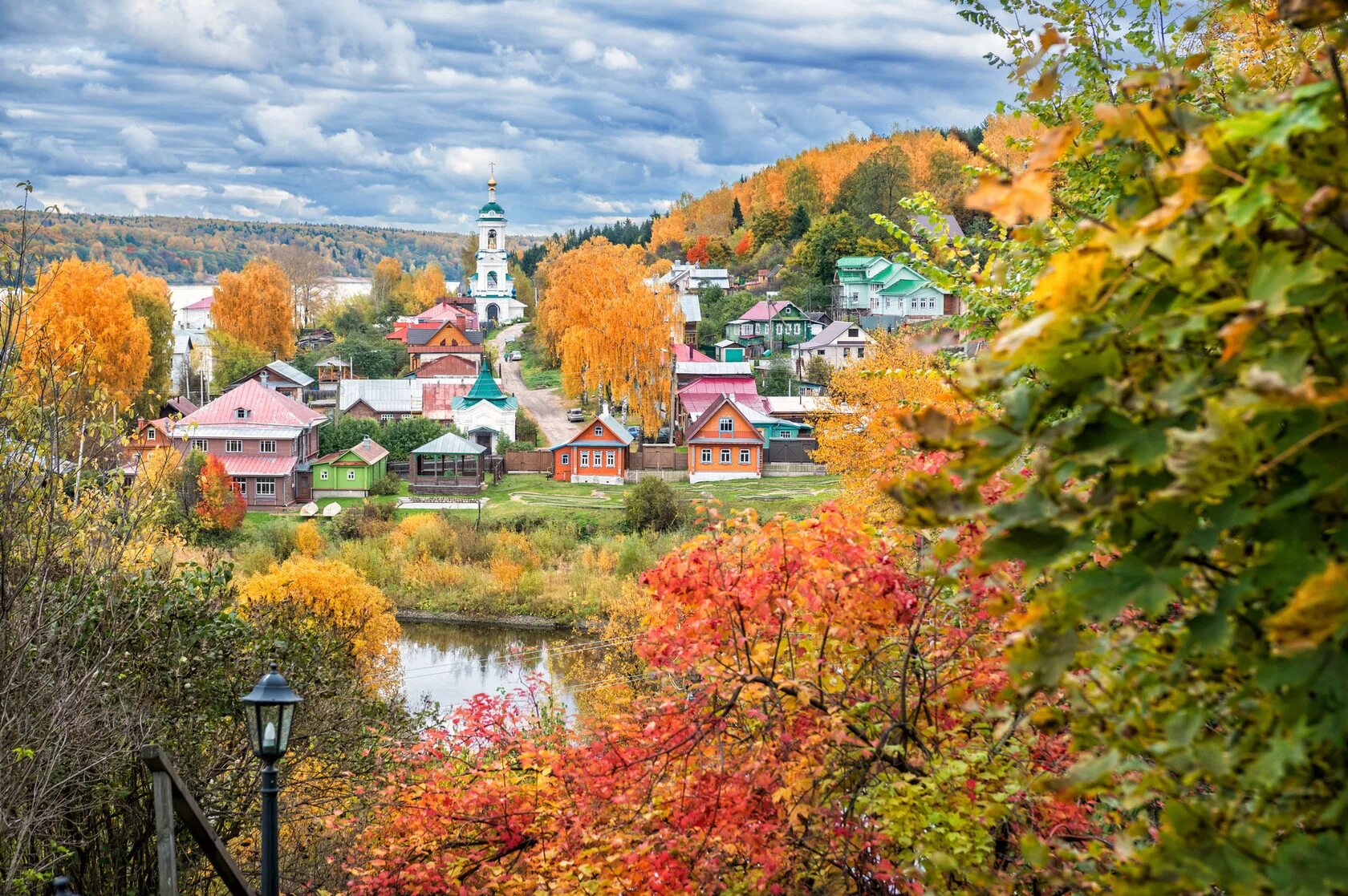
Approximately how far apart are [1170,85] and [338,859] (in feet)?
31.6

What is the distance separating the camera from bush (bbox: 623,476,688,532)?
32062mm

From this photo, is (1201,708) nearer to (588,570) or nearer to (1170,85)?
(1170,85)

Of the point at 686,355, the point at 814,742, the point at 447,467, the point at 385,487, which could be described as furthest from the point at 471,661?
the point at 686,355

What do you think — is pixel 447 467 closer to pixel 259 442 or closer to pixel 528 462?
pixel 528 462

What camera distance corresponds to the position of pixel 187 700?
891cm

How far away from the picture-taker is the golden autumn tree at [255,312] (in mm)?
57622

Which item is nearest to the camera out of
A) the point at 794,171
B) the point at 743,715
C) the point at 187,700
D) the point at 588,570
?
the point at 743,715

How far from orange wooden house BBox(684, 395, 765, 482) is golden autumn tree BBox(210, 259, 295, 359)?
1112 inches

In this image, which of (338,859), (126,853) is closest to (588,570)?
(338,859)

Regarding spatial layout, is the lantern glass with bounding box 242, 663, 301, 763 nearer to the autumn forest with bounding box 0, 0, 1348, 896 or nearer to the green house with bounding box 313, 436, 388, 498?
the autumn forest with bounding box 0, 0, 1348, 896

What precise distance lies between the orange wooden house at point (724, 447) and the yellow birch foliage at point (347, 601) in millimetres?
19443

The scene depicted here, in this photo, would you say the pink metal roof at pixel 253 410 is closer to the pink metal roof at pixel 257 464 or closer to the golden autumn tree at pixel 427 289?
the pink metal roof at pixel 257 464

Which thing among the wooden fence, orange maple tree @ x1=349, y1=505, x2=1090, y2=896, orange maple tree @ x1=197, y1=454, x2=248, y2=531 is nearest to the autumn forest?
orange maple tree @ x1=349, y1=505, x2=1090, y2=896

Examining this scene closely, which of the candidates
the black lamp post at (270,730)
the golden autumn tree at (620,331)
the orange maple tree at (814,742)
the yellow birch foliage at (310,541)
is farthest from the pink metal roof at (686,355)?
the black lamp post at (270,730)
